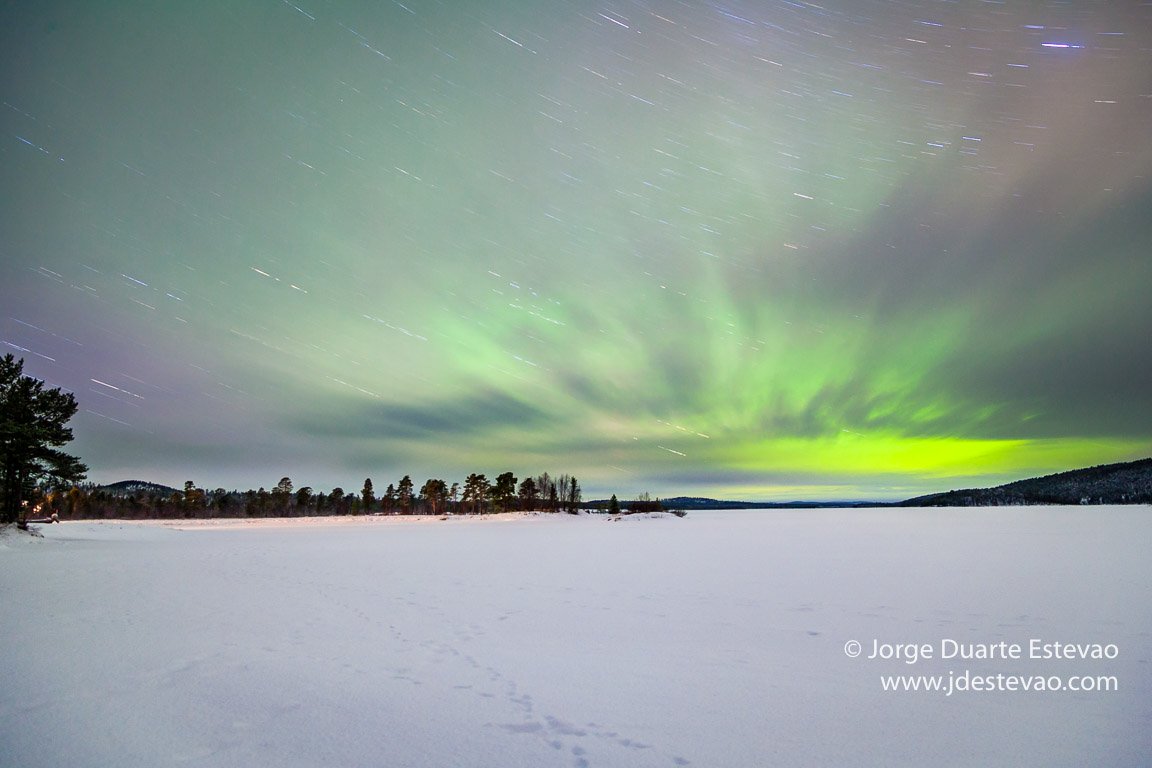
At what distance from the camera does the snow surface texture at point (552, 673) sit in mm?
4402

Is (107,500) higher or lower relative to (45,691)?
lower

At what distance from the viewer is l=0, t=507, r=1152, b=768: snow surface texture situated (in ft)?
14.4

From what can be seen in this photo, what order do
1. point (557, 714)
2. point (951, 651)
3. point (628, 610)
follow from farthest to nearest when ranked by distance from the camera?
point (628, 610) < point (951, 651) < point (557, 714)

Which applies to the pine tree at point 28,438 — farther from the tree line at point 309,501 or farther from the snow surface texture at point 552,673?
the tree line at point 309,501

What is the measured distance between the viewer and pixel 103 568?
649 inches

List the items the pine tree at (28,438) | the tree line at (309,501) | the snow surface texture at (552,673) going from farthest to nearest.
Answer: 1. the tree line at (309,501)
2. the pine tree at (28,438)
3. the snow surface texture at (552,673)

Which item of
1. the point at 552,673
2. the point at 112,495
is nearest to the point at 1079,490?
the point at 552,673

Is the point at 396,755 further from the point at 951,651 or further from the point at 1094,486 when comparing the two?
the point at 1094,486

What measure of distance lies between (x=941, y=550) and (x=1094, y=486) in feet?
566

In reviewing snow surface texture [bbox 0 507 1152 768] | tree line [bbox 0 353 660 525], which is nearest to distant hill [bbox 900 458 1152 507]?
tree line [bbox 0 353 660 525]

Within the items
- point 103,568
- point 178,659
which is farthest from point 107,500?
point 178,659

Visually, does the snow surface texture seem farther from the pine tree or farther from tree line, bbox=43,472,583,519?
tree line, bbox=43,472,583,519

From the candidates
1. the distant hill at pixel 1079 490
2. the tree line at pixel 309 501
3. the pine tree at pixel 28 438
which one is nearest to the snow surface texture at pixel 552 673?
the pine tree at pixel 28 438

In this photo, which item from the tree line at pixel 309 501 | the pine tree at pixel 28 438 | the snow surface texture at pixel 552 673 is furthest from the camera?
the tree line at pixel 309 501
